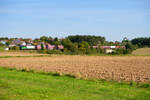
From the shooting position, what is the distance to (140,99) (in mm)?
10633

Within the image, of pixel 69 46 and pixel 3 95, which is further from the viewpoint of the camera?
pixel 69 46

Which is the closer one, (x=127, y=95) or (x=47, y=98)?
(x=47, y=98)

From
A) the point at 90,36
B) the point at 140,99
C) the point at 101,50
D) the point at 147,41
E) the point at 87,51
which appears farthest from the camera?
the point at 90,36

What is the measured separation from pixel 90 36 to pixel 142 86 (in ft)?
484

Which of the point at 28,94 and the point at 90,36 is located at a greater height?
the point at 90,36

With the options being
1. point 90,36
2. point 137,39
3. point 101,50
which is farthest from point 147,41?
point 101,50

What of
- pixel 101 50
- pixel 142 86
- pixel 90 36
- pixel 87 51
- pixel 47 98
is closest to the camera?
pixel 47 98

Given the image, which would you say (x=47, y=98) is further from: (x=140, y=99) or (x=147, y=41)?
(x=147, y=41)

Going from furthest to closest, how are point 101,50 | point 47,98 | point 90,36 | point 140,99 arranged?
point 90,36
point 101,50
point 140,99
point 47,98

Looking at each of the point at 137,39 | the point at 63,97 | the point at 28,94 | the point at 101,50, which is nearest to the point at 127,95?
the point at 63,97

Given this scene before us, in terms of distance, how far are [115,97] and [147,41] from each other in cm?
14580

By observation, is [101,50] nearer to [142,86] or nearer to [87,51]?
[87,51]

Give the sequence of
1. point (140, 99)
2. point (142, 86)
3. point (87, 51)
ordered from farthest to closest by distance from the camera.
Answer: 1. point (87, 51)
2. point (142, 86)
3. point (140, 99)

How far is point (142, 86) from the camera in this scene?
46.9ft
